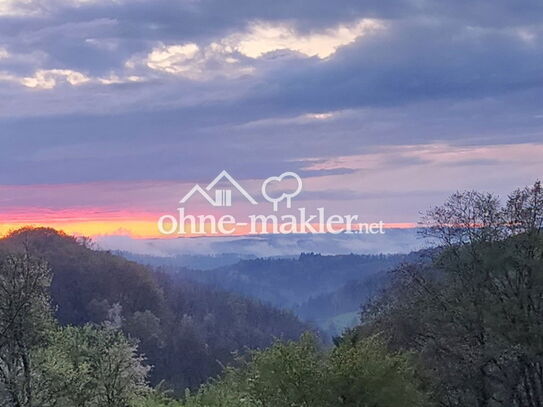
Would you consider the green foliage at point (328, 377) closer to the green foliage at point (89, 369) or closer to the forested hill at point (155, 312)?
the green foliage at point (89, 369)

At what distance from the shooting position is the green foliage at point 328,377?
23.8 m

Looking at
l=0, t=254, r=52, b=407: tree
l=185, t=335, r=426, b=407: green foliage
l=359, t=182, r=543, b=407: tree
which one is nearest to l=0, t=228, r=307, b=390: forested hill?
l=359, t=182, r=543, b=407: tree

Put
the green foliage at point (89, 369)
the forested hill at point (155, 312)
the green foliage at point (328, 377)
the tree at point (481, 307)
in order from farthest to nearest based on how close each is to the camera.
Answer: the forested hill at point (155, 312) < the tree at point (481, 307) < the green foliage at point (89, 369) < the green foliage at point (328, 377)

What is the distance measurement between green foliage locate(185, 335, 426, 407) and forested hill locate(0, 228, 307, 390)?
281ft

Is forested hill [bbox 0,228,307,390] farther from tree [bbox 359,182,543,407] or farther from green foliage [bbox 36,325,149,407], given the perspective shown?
tree [bbox 359,182,543,407]

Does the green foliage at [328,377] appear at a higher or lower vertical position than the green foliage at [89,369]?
higher

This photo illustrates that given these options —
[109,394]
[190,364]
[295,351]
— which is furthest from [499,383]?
[190,364]

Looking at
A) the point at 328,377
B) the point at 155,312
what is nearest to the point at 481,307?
the point at 328,377

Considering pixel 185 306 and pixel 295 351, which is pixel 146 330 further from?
pixel 295 351

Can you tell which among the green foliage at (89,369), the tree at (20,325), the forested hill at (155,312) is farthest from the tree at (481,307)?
the forested hill at (155,312)

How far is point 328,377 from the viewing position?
23812mm

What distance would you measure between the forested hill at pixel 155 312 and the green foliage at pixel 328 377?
85.6 metres

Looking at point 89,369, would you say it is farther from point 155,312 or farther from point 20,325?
point 155,312

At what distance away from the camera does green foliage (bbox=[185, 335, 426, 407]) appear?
78.0 ft
